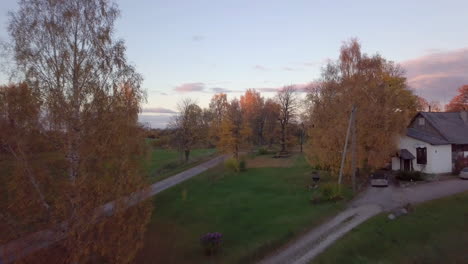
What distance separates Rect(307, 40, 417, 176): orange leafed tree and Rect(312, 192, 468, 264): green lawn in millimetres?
7687

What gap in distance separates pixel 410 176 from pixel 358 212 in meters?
12.1

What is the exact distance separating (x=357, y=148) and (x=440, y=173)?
418 inches

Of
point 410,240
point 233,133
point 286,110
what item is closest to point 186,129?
point 233,133

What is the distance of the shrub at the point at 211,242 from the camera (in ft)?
47.3

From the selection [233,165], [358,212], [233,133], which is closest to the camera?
[358,212]

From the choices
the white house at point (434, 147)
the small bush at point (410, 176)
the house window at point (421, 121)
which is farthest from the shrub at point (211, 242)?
the house window at point (421, 121)

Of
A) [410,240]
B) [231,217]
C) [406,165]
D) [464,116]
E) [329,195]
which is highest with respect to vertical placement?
[464,116]

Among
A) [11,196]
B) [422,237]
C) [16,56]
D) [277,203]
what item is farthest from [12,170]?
[422,237]

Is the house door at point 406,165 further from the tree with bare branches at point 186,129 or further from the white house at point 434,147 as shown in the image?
the tree with bare branches at point 186,129

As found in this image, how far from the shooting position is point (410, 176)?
1130 inches

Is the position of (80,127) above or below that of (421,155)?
above

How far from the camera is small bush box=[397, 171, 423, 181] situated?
1126 inches

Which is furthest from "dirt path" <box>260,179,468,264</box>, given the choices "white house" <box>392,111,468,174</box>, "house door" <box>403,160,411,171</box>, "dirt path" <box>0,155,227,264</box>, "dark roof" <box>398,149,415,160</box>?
"dirt path" <box>0,155,227,264</box>

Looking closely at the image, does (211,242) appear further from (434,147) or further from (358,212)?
(434,147)
